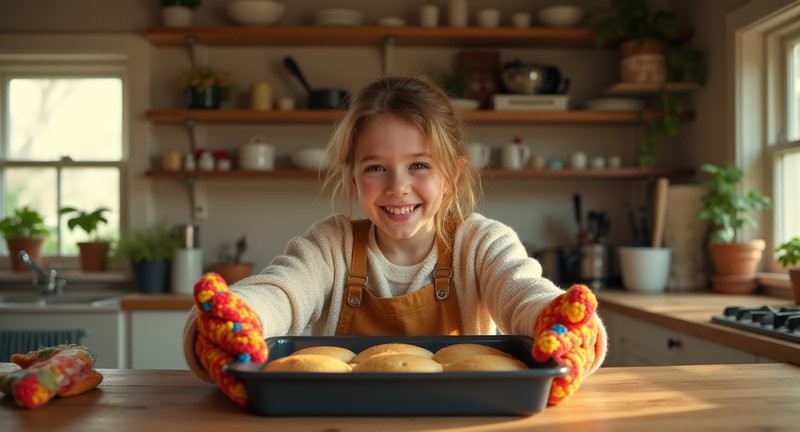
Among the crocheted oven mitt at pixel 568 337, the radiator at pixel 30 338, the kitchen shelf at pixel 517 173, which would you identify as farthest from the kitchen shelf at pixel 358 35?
the crocheted oven mitt at pixel 568 337

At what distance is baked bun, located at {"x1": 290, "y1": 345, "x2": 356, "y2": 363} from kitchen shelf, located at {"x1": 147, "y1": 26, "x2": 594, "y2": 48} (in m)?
2.50

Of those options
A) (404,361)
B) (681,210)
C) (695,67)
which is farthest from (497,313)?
(695,67)

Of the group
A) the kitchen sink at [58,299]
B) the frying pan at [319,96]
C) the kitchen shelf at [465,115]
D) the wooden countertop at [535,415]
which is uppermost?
the frying pan at [319,96]

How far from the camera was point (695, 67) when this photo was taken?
322cm

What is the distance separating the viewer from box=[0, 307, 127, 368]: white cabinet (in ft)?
9.84

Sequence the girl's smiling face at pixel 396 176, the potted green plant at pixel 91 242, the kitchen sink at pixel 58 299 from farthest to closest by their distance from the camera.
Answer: the potted green plant at pixel 91 242, the kitchen sink at pixel 58 299, the girl's smiling face at pixel 396 176

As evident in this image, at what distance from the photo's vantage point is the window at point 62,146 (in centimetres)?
367

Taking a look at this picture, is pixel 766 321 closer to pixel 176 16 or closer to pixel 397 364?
pixel 397 364

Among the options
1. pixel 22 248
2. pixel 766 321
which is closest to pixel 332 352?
pixel 766 321

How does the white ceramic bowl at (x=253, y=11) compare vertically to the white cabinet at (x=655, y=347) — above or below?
above

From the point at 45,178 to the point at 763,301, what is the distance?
3103 millimetres

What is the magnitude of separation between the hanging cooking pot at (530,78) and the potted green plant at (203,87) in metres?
1.23

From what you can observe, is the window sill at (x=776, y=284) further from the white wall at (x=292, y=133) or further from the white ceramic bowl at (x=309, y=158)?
the white ceramic bowl at (x=309, y=158)

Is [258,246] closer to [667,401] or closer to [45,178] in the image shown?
[45,178]
